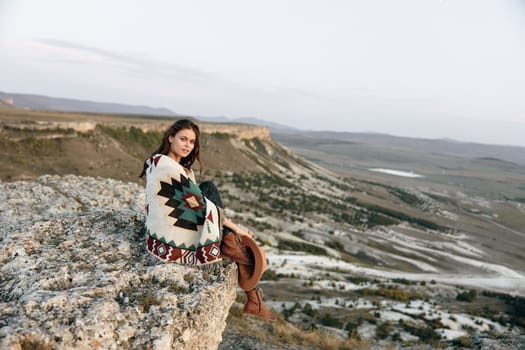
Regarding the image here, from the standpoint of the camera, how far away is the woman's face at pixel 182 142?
4754mm

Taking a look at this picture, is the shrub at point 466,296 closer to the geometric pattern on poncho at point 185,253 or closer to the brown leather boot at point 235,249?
the brown leather boot at point 235,249

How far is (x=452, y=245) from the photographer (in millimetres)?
41844

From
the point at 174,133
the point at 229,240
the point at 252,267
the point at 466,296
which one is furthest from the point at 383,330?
the point at 174,133

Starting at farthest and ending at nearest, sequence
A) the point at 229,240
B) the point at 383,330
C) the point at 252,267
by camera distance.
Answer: the point at 383,330, the point at 252,267, the point at 229,240

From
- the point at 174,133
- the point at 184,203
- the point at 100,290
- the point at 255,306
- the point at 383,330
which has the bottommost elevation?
the point at 383,330

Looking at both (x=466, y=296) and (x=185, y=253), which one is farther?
(x=466, y=296)

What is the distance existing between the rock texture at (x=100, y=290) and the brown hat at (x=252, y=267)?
0.18 m

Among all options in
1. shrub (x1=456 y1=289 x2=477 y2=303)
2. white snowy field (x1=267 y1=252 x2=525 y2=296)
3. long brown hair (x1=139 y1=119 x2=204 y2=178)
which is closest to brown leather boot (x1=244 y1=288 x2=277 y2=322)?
long brown hair (x1=139 y1=119 x2=204 y2=178)

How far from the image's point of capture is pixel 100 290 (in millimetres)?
4168

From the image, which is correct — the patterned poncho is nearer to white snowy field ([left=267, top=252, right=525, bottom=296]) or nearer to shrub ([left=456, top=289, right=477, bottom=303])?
white snowy field ([left=267, top=252, right=525, bottom=296])

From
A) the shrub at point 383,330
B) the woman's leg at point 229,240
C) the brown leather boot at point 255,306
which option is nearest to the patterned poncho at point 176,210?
the woman's leg at point 229,240

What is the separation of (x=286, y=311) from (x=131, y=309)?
12.5m

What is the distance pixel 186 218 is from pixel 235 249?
916mm

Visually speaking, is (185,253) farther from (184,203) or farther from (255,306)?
(255,306)
